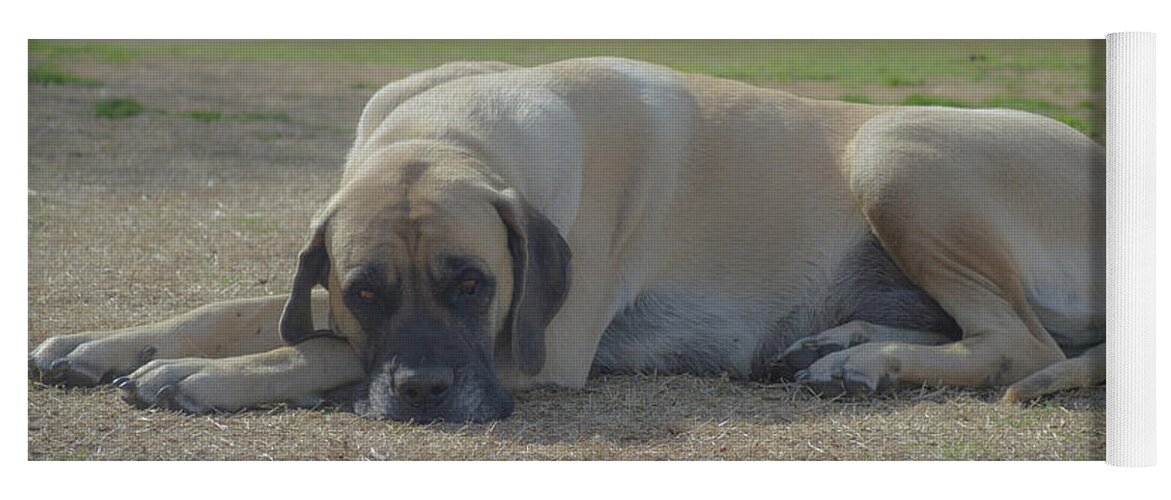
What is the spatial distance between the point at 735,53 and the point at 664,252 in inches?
27.3

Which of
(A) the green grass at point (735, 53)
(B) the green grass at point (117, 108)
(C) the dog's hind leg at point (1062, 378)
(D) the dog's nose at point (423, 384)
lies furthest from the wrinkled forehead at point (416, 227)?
(B) the green grass at point (117, 108)

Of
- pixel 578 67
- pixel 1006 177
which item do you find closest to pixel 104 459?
pixel 578 67

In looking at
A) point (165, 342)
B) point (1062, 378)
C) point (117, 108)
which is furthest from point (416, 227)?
point (117, 108)

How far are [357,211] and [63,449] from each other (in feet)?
3.49

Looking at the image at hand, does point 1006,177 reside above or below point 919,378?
above


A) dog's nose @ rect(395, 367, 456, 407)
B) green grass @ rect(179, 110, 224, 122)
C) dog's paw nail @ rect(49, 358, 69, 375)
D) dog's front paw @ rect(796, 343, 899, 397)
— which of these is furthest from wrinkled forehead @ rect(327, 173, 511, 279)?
green grass @ rect(179, 110, 224, 122)

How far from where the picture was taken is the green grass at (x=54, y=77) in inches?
190

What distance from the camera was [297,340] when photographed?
14.2ft

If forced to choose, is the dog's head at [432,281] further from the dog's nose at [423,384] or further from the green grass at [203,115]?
the green grass at [203,115]

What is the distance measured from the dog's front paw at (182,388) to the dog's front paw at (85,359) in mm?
249

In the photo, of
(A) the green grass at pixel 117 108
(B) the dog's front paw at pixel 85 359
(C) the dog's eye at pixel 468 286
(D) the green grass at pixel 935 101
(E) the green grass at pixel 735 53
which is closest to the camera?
(C) the dog's eye at pixel 468 286

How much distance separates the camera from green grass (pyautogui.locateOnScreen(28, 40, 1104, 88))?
468cm

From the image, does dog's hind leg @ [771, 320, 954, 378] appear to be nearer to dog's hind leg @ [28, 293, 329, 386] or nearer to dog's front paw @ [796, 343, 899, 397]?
dog's front paw @ [796, 343, 899, 397]

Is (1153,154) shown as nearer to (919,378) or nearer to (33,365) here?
(919,378)
